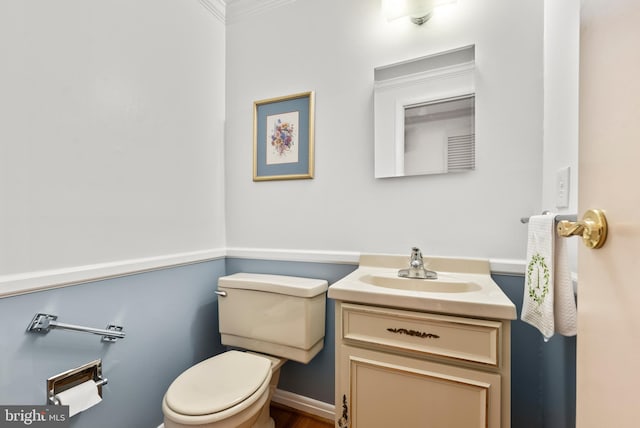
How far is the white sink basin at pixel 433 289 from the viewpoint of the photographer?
86 centimetres

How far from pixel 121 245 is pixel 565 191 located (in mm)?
1700

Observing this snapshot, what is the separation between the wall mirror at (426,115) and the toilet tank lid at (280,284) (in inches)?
25.2

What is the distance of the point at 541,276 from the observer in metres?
0.84

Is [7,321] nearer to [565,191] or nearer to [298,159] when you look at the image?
[298,159]

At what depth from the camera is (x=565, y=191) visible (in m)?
0.91

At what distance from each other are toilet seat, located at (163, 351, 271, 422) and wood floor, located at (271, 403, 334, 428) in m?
0.49

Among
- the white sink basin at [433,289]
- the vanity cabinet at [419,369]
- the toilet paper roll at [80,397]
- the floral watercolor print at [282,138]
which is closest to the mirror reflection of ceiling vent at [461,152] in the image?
the white sink basin at [433,289]

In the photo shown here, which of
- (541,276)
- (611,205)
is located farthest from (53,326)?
(541,276)

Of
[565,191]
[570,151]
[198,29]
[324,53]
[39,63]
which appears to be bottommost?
[565,191]

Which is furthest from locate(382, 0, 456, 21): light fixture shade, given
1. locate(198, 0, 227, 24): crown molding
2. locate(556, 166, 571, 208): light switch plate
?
locate(198, 0, 227, 24): crown molding

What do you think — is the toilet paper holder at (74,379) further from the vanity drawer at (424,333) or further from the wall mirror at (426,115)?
the wall mirror at (426,115)

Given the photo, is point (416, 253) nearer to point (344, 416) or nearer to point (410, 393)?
point (410, 393)

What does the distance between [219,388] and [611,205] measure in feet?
4.09

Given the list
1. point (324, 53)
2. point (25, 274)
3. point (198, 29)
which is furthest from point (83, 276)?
point (324, 53)
